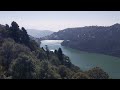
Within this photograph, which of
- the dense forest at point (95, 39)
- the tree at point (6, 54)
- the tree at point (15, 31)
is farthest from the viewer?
the dense forest at point (95, 39)

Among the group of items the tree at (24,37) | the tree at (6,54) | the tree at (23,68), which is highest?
the tree at (24,37)

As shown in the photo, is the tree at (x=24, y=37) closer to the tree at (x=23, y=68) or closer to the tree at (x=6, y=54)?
the tree at (x=6, y=54)

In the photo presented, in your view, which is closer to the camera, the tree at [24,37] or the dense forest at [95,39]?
the tree at [24,37]

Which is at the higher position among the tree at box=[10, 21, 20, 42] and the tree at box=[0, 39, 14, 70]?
the tree at box=[10, 21, 20, 42]

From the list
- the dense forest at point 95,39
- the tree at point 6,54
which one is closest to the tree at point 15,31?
the tree at point 6,54

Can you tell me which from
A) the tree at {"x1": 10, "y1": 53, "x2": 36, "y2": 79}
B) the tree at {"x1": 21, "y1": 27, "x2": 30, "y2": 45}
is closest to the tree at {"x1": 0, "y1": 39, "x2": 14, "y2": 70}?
the tree at {"x1": 10, "y1": 53, "x2": 36, "y2": 79}

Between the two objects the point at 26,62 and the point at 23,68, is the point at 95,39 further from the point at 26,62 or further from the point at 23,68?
the point at 23,68

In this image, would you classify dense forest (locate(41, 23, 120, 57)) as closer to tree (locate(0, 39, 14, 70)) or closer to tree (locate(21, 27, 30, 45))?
tree (locate(21, 27, 30, 45))
